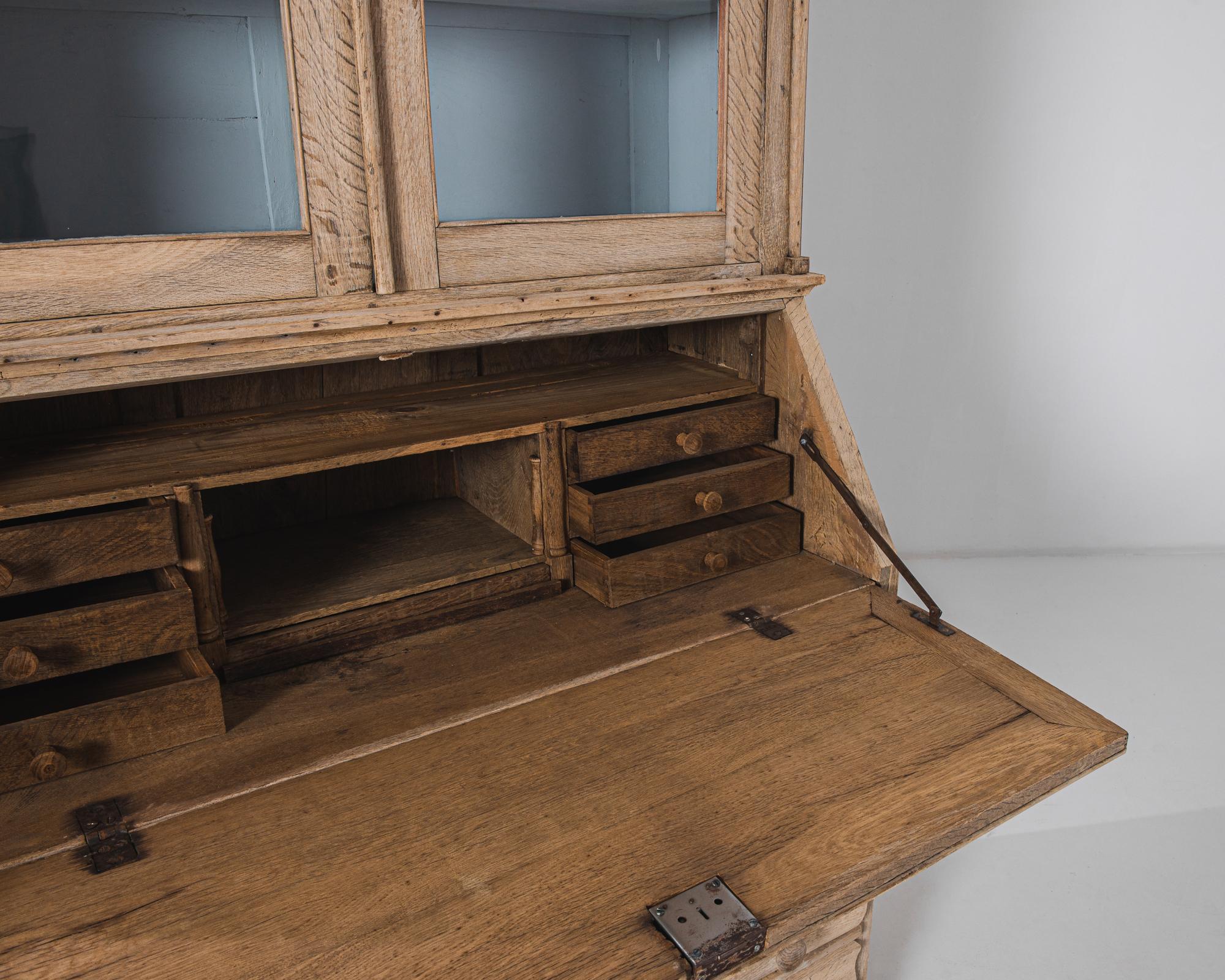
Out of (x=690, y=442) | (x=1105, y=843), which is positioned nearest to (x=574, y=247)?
(x=690, y=442)

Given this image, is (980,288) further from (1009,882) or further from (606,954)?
(606,954)

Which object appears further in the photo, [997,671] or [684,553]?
[684,553]

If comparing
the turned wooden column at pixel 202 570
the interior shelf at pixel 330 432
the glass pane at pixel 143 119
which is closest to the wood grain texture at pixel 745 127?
the interior shelf at pixel 330 432

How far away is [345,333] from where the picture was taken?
1386 mm

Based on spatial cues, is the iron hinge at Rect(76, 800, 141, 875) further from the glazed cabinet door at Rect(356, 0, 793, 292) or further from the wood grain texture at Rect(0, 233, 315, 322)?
the glazed cabinet door at Rect(356, 0, 793, 292)

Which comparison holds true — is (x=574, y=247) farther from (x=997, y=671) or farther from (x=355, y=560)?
(x=997, y=671)

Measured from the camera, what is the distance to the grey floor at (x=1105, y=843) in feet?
6.57

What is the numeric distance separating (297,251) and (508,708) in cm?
64

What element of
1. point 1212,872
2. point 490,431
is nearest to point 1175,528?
point 1212,872

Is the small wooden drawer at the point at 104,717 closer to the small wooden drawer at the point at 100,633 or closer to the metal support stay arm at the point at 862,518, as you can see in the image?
the small wooden drawer at the point at 100,633

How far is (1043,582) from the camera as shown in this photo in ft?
10.7

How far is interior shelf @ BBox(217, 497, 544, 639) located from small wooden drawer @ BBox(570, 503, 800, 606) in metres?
0.11

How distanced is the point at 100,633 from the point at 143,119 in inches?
24.0

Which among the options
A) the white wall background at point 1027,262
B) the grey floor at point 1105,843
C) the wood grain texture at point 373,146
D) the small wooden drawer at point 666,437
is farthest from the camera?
the white wall background at point 1027,262
